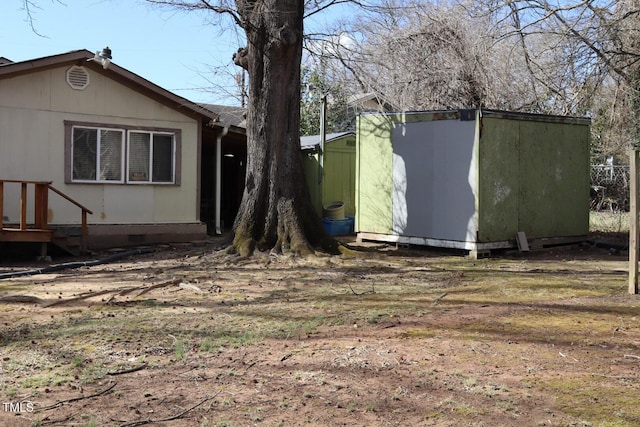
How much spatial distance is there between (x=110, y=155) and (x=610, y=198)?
45.6 ft

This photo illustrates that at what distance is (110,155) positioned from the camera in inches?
547

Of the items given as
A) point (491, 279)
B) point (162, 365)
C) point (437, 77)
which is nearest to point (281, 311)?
point (162, 365)

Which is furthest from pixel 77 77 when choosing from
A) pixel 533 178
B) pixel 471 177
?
pixel 533 178

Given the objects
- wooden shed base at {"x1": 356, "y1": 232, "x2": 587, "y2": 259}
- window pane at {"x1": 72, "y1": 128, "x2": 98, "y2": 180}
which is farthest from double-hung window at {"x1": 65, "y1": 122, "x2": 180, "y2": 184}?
wooden shed base at {"x1": 356, "y1": 232, "x2": 587, "y2": 259}

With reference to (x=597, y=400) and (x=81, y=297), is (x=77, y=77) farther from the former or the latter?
(x=597, y=400)

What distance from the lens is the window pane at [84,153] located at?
530 inches

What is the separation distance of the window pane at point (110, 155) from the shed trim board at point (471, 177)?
16.1 feet

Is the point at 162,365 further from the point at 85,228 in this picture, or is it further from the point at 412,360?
the point at 85,228

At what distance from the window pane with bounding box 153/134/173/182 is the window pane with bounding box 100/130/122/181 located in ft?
2.54

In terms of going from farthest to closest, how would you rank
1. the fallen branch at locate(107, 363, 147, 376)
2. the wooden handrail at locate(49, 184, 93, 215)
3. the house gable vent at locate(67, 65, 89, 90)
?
1. the house gable vent at locate(67, 65, 89, 90)
2. the wooden handrail at locate(49, 184, 93, 215)
3. the fallen branch at locate(107, 363, 147, 376)

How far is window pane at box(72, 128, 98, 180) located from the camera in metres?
13.5

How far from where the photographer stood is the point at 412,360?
206 inches

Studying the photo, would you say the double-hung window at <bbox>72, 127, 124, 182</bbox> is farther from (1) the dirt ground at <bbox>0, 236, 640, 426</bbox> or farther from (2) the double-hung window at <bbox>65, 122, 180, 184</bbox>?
(1) the dirt ground at <bbox>0, 236, 640, 426</bbox>

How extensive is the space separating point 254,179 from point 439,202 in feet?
11.1
